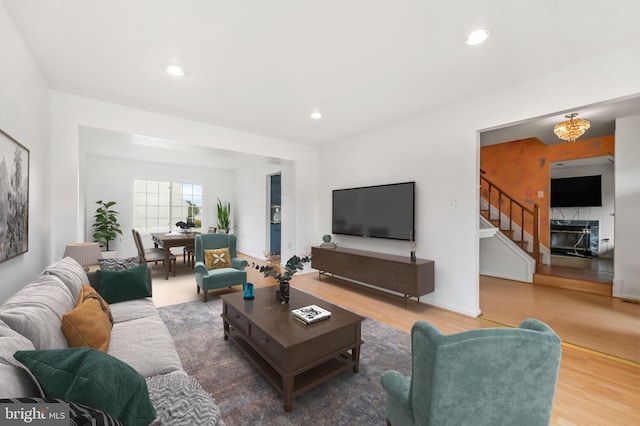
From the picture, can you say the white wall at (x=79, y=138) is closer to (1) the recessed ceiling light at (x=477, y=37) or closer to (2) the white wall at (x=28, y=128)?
(2) the white wall at (x=28, y=128)

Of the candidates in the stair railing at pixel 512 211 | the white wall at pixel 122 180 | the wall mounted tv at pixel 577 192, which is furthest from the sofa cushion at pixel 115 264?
the wall mounted tv at pixel 577 192

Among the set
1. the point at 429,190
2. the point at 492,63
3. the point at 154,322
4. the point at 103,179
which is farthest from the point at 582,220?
the point at 103,179

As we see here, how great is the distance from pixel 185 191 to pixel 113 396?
7.61m

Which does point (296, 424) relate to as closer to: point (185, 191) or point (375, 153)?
point (375, 153)

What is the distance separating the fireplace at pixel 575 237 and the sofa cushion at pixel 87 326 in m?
8.10

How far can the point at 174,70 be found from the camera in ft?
8.40

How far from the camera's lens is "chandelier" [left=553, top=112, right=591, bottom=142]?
11.3 feet

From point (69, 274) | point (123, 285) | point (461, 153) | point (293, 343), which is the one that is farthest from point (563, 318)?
point (69, 274)

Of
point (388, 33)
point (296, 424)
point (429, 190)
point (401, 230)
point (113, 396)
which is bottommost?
point (296, 424)

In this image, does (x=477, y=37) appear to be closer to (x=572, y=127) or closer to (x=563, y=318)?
(x=572, y=127)

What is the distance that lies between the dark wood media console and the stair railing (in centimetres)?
312

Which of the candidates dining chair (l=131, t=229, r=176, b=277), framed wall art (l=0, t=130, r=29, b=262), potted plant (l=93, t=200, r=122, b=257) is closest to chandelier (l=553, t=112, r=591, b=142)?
framed wall art (l=0, t=130, r=29, b=262)

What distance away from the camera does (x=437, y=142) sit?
11.7 ft

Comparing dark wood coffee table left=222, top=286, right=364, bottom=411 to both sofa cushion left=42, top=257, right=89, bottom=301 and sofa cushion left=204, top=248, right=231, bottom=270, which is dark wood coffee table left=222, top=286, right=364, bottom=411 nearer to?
sofa cushion left=42, top=257, right=89, bottom=301
